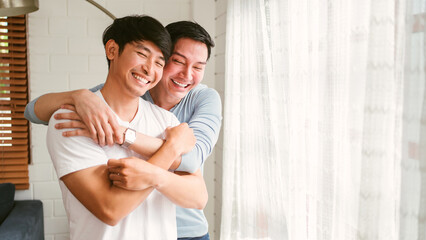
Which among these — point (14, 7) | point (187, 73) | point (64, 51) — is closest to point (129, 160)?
point (187, 73)

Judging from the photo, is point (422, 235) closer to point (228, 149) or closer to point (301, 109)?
point (301, 109)

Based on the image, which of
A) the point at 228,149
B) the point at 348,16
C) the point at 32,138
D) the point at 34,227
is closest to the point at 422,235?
the point at 348,16

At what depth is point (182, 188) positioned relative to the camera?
48.8 inches

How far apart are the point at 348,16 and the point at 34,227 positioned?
241 centimetres

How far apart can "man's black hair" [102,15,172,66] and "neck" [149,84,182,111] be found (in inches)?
12.5

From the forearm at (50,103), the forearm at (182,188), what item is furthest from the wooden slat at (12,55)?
the forearm at (182,188)

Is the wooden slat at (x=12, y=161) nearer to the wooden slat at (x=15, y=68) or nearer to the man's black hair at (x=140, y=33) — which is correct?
the wooden slat at (x=15, y=68)

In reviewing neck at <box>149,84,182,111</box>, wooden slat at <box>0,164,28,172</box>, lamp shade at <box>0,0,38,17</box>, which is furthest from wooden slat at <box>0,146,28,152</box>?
neck at <box>149,84,182,111</box>

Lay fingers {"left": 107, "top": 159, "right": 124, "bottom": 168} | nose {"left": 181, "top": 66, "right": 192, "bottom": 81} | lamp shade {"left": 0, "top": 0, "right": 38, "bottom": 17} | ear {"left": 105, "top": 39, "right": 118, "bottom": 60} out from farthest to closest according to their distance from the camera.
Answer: lamp shade {"left": 0, "top": 0, "right": 38, "bottom": 17} < nose {"left": 181, "top": 66, "right": 192, "bottom": 81} < ear {"left": 105, "top": 39, "right": 118, "bottom": 60} < fingers {"left": 107, "top": 159, "right": 124, "bottom": 168}

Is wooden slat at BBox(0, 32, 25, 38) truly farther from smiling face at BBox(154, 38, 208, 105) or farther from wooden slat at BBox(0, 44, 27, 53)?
smiling face at BBox(154, 38, 208, 105)

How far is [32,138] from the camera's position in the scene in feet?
10.6

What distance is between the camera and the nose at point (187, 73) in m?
1.59

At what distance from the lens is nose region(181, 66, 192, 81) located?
62.5 inches

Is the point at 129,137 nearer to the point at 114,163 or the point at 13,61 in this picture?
the point at 114,163
